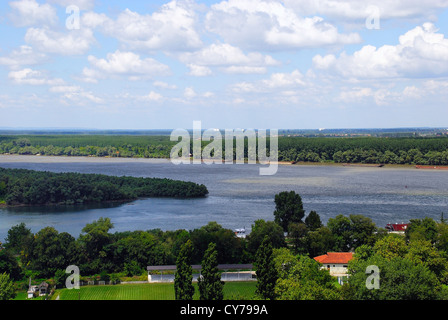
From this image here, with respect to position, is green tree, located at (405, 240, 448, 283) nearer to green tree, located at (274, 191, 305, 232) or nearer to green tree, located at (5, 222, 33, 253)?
green tree, located at (274, 191, 305, 232)

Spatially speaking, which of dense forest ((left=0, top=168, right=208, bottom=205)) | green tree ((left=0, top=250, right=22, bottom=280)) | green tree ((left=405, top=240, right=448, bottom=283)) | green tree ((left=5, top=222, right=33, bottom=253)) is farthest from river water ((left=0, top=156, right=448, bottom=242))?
green tree ((left=405, top=240, right=448, bottom=283))

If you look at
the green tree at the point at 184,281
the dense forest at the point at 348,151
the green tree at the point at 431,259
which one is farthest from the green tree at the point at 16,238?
the dense forest at the point at 348,151

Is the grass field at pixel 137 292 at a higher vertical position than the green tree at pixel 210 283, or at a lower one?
lower

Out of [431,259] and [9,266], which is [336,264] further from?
[9,266]

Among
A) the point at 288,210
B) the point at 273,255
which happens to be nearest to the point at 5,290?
the point at 273,255

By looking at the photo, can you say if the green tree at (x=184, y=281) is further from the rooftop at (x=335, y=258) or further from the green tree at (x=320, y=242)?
the green tree at (x=320, y=242)
